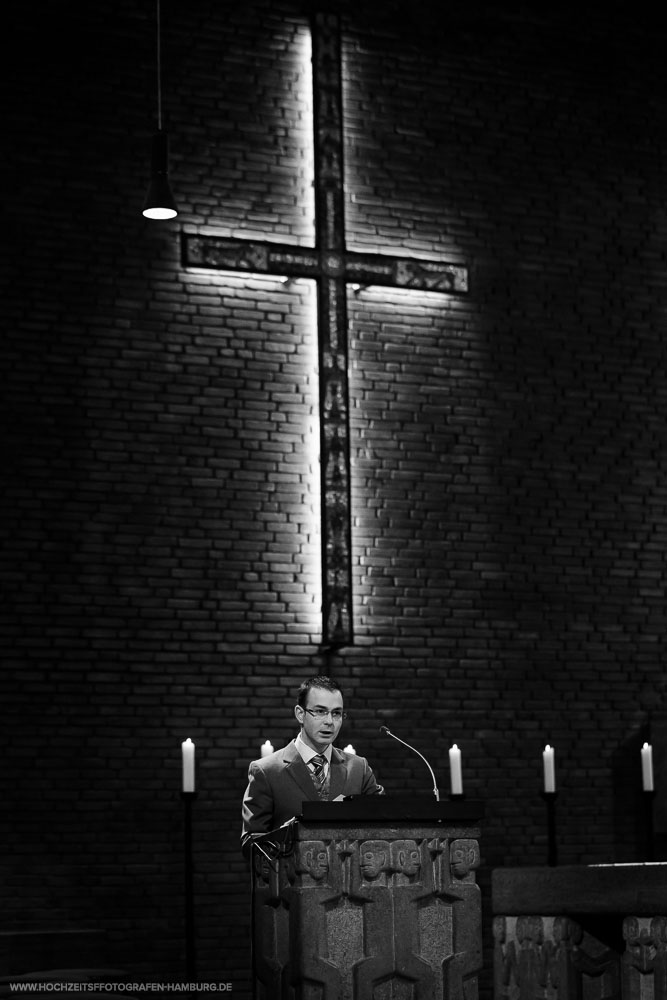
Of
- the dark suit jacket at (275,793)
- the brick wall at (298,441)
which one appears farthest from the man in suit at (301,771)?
the brick wall at (298,441)

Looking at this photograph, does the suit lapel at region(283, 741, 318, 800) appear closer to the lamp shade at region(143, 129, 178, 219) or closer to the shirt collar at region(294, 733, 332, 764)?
the shirt collar at region(294, 733, 332, 764)

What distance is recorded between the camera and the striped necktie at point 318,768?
5.27 meters

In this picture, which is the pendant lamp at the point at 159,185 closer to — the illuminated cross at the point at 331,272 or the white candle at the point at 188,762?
the illuminated cross at the point at 331,272

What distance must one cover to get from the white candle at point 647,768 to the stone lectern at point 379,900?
3.58 m

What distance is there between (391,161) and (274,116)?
0.72 m

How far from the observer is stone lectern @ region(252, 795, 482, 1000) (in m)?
4.28

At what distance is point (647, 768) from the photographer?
7996 millimetres

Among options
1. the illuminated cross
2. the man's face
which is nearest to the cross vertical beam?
the illuminated cross

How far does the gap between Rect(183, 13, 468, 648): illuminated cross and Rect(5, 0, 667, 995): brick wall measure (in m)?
0.15

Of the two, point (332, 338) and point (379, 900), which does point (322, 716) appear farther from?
point (332, 338)

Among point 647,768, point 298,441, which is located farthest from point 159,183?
point 647,768

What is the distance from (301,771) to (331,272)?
3866mm

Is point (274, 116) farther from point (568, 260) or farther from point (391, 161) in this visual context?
point (568, 260)

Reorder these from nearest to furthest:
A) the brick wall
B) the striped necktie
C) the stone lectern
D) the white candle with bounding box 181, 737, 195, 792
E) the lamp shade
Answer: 1. the stone lectern
2. the striped necktie
3. the lamp shade
4. the white candle with bounding box 181, 737, 195, 792
5. the brick wall
